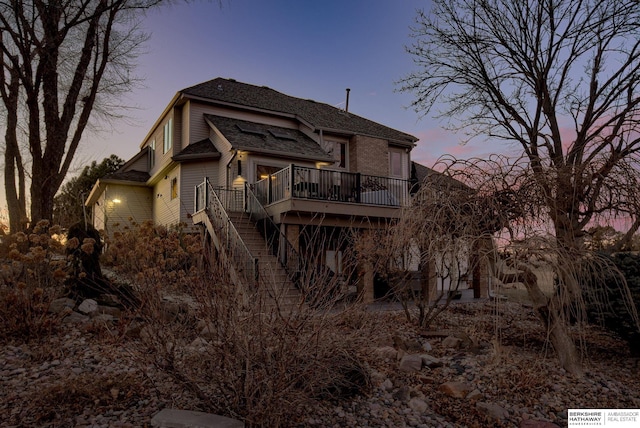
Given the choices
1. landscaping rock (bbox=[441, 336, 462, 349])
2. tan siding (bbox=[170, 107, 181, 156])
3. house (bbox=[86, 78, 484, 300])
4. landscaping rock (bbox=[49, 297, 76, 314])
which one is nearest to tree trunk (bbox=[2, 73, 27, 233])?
house (bbox=[86, 78, 484, 300])

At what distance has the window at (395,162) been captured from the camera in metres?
19.0

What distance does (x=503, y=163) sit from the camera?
5.57 m

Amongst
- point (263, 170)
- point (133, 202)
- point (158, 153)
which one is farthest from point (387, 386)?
point (133, 202)

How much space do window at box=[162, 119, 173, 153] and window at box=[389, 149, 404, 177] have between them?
9.60 metres

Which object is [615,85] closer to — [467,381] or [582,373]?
[582,373]

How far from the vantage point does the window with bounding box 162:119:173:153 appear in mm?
17156

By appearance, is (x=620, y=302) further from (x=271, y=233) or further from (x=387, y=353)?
(x=271, y=233)

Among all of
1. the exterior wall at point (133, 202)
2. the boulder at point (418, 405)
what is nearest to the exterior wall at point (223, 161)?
the exterior wall at point (133, 202)

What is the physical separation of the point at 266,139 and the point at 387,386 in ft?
39.5

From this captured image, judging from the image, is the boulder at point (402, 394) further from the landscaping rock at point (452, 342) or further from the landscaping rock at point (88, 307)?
the landscaping rock at point (88, 307)

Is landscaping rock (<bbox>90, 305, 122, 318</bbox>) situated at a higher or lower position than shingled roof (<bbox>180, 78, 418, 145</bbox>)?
lower

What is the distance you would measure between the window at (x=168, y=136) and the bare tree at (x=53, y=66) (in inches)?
189

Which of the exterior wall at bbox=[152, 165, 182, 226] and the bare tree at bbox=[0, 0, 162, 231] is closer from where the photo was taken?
the bare tree at bbox=[0, 0, 162, 231]

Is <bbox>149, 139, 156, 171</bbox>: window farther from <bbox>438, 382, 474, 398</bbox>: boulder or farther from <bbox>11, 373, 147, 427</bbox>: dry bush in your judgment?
<bbox>438, 382, 474, 398</bbox>: boulder
